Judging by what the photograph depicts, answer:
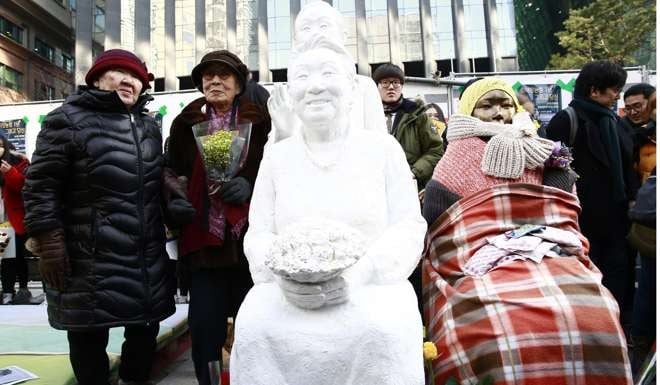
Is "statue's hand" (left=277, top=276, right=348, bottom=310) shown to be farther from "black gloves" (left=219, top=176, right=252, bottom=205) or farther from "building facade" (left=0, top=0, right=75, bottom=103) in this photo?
"building facade" (left=0, top=0, right=75, bottom=103)

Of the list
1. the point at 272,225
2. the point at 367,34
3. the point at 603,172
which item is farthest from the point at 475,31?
the point at 272,225

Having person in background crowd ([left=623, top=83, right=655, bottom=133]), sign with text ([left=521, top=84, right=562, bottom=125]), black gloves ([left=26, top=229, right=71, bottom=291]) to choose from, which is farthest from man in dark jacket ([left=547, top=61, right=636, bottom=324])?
black gloves ([left=26, top=229, right=71, bottom=291])

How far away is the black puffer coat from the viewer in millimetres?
2461

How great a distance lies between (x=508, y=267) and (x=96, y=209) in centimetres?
186

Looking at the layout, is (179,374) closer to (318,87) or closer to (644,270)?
(318,87)

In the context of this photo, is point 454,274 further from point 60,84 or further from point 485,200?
point 60,84

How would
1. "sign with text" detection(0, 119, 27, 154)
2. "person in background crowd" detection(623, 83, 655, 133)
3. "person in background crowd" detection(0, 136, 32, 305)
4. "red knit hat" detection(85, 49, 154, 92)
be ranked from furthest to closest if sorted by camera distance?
"sign with text" detection(0, 119, 27, 154)
"person in background crowd" detection(0, 136, 32, 305)
"person in background crowd" detection(623, 83, 655, 133)
"red knit hat" detection(85, 49, 154, 92)

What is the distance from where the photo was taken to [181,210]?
7.98 ft

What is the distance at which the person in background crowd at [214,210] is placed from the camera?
2.47m

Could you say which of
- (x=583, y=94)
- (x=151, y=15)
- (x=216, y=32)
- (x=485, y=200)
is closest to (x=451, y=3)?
(x=216, y=32)

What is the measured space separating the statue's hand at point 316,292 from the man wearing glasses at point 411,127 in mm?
1727

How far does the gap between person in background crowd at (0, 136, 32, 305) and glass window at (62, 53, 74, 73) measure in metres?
29.8

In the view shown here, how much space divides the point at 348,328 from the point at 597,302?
100cm

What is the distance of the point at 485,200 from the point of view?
7.89ft
